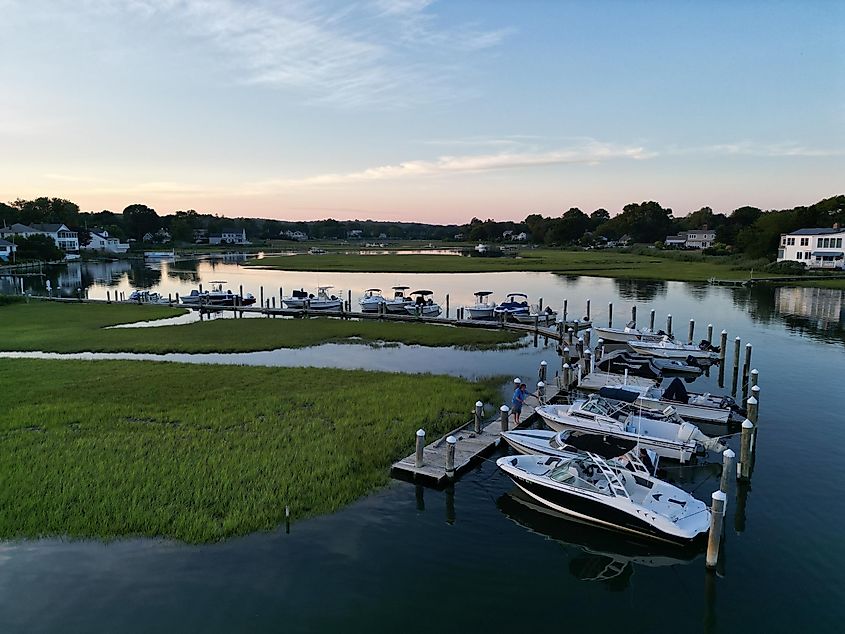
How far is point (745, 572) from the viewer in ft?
46.3

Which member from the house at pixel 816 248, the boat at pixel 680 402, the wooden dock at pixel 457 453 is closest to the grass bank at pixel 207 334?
the boat at pixel 680 402

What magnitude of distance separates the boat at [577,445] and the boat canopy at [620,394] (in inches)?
139

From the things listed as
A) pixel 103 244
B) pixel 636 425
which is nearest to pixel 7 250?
pixel 103 244

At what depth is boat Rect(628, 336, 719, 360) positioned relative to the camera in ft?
114

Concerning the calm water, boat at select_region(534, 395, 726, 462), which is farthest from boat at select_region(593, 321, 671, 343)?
the calm water

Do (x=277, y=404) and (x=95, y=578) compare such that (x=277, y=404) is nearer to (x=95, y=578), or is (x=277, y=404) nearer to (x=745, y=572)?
(x=95, y=578)

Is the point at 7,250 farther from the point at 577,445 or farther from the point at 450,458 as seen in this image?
the point at 577,445

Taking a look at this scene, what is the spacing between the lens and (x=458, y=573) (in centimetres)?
1384

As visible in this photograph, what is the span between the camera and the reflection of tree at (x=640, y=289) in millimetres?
68500

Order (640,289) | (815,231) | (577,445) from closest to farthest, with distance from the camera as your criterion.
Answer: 1. (577,445)
2. (640,289)
3. (815,231)

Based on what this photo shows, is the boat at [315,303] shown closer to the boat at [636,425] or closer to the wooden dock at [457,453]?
the wooden dock at [457,453]

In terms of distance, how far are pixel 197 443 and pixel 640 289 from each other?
6842 centimetres

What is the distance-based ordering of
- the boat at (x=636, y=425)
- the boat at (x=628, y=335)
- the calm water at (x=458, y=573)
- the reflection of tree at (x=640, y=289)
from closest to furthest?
the calm water at (x=458, y=573)
the boat at (x=636, y=425)
the boat at (x=628, y=335)
the reflection of tree at (x=640, y=289)

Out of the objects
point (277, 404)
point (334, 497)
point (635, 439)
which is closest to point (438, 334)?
point (277, 404)
